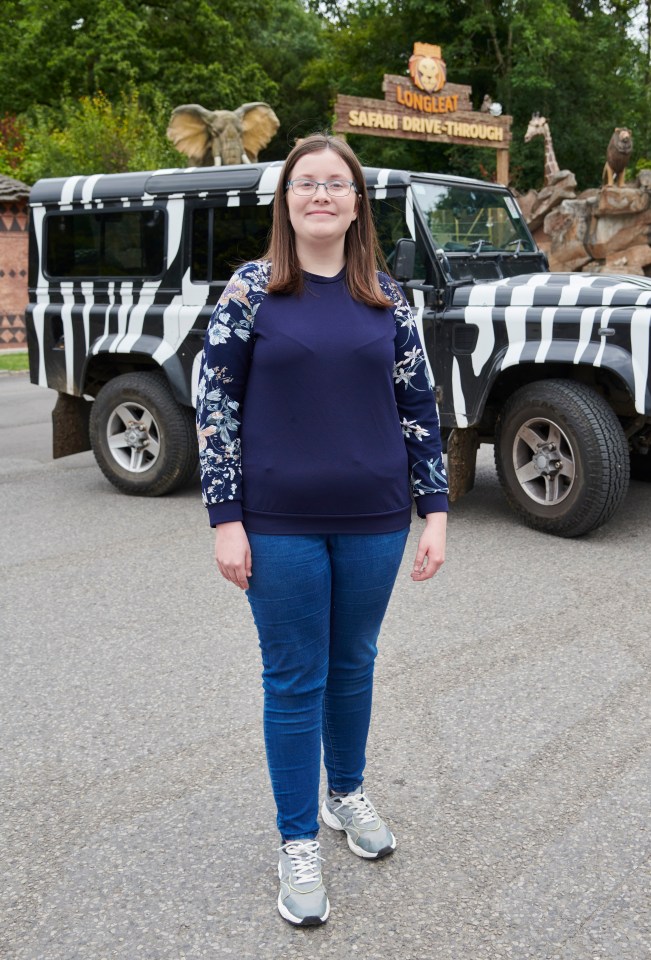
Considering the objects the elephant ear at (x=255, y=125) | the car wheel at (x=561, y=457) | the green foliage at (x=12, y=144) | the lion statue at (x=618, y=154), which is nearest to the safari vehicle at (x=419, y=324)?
the car wheel at (x=561, y=457)

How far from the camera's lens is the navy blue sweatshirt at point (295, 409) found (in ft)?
7.97

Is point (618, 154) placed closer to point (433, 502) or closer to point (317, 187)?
point (433, 502)

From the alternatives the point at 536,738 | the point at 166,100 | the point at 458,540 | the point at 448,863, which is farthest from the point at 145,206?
the point at 166,100

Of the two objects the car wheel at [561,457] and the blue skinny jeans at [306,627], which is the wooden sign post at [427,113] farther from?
the blue skinny jeans at [306,627]

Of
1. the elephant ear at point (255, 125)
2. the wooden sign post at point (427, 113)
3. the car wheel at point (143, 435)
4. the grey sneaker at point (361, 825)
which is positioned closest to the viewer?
the grey sneaker at point (361, 825)

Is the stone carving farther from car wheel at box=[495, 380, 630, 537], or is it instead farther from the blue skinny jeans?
the blue skinny jeans

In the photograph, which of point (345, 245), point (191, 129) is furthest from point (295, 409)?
point (191, 129)

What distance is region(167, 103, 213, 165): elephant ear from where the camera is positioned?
1781 cm

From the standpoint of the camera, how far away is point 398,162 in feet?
116

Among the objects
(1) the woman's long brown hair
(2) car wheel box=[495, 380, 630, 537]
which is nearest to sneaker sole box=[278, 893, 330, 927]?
(1) the woman's long brown hair

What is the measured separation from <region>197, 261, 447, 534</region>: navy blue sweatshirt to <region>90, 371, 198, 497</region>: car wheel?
15.9 ft

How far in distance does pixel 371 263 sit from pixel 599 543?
397 centimetres

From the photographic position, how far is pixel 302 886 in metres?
2.54

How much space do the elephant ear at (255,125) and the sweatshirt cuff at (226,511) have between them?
17133 millimetres
